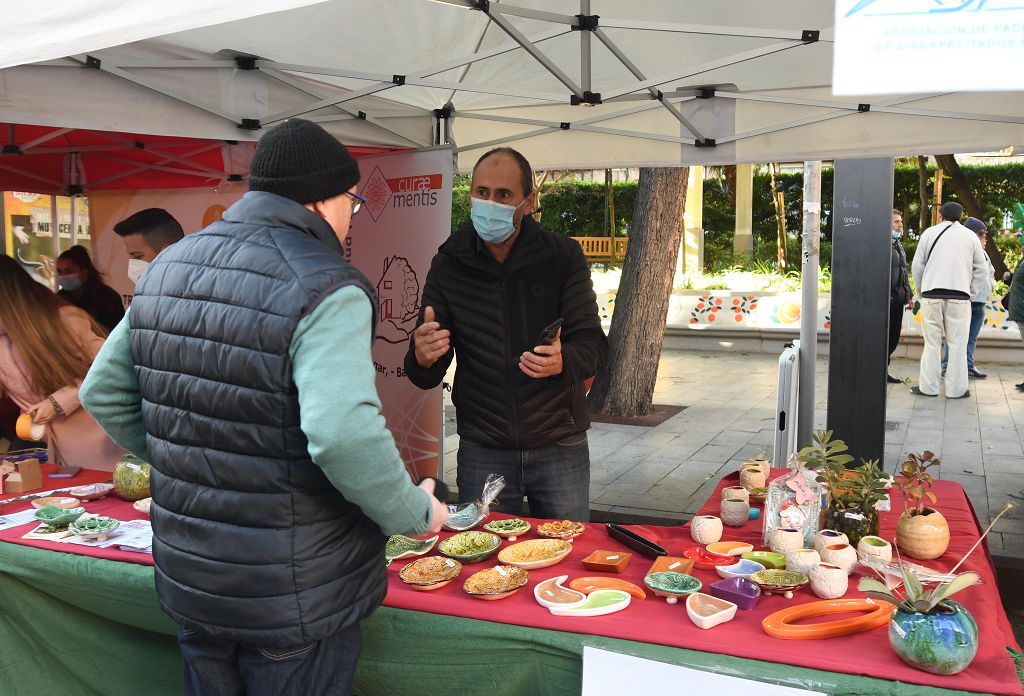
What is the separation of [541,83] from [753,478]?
2.22 meters

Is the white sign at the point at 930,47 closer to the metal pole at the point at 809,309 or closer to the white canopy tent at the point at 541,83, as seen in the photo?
the white canopy tent at the point at 541,83

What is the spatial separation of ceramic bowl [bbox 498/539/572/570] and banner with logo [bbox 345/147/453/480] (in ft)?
7.19

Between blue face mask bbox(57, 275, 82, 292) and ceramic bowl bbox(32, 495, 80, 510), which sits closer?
ceramic bowl bbox(32, 495, 80, 510)

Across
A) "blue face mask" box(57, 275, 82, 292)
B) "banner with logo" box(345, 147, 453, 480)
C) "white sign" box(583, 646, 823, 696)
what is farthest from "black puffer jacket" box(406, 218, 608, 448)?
"blue face mask" box(57, 275, 82, 292)

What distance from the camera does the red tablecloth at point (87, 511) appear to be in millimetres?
2258

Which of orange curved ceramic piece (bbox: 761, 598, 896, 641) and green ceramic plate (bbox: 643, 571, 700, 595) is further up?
green ceramic plate (bbox: 643, 571, 700, 595)

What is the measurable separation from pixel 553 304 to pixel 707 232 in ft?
50.3

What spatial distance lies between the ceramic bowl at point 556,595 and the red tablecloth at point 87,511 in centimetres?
103

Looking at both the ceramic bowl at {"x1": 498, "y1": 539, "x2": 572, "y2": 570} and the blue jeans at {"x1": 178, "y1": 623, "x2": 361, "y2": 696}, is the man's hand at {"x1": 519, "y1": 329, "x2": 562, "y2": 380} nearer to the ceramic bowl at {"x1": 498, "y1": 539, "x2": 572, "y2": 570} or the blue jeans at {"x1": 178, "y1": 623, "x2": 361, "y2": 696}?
the ceramic bowl at {"x1": 498, "y1": 539, "x2": 572, "y2": 570}

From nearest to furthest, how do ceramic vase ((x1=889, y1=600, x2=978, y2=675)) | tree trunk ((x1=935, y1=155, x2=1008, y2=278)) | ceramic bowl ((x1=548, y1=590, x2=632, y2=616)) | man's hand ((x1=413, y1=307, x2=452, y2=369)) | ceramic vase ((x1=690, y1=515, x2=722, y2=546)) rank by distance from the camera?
1. ceramic vase ((x1=889, y1=600, x2=978, y2=675))
2. ceramic bowl ((x1=548, y1=590, x2=632, y2=616))
3. ceramic vase ((x1=690, y1=515, x2=722, y2=546))
4. man's hand ((x1=413, y1=307, x2=452, y2=369))
5. tree trunk ((x1=935, y1=155, x2=1008, y2=278))

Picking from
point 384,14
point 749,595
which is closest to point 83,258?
point 384,14

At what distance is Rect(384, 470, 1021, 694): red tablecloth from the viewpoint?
155cm

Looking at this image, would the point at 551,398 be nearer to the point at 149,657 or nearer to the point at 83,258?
Result: the point at 149,657

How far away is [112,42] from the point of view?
1.87 meters
